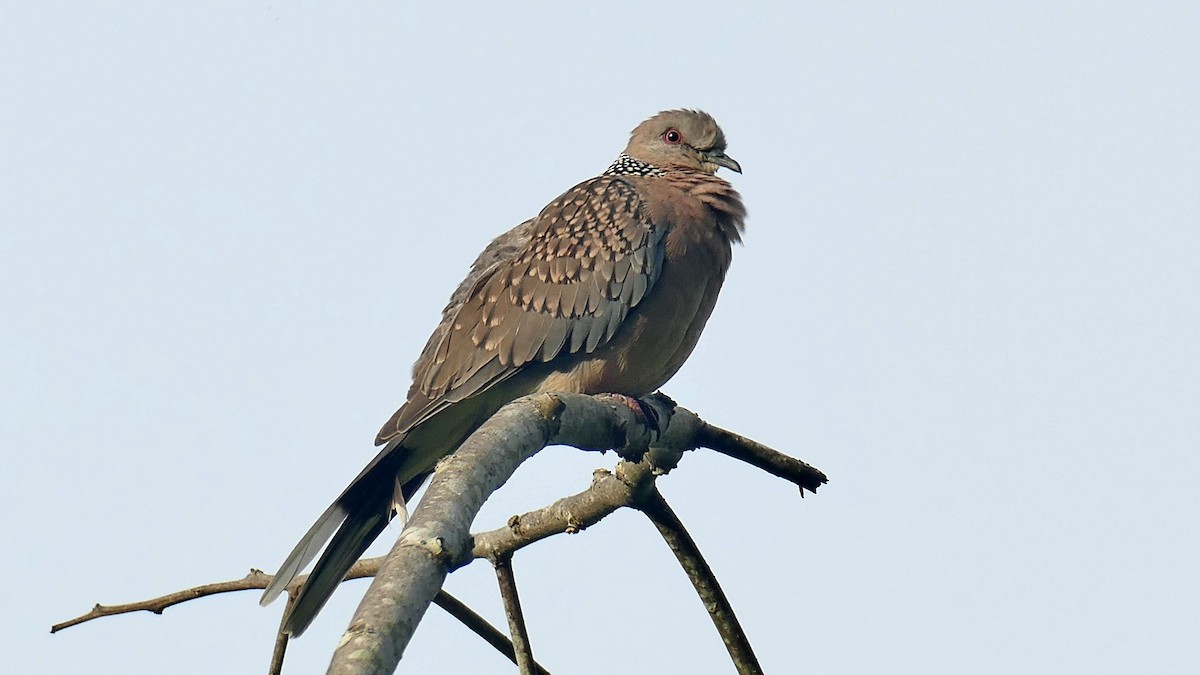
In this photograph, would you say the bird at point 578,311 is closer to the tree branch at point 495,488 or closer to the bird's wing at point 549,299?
the bird's wing at point 549,299

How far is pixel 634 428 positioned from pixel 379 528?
1.05 m

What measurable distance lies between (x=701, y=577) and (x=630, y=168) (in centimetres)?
288

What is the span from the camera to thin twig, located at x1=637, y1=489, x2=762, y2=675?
15.2 feet

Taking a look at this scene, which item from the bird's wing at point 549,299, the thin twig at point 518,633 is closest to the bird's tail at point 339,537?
the bird's wing at point 549,299

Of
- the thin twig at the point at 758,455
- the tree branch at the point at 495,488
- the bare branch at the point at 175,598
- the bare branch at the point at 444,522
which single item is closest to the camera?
the bare branch at the point at 444,522

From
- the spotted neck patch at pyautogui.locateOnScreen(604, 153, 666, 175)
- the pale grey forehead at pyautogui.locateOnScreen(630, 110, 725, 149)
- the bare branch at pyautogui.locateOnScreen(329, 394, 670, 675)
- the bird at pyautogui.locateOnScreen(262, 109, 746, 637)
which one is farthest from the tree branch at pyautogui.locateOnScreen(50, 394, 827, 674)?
the pale grey forehead at pyautogui.locateOnScreen(630, 110, 725, 149)

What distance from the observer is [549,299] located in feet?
20.6

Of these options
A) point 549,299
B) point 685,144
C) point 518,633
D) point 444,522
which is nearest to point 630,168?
point 685,144

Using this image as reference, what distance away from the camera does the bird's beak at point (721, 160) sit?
7090mm

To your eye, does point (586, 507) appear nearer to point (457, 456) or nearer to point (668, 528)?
point (668, 528)

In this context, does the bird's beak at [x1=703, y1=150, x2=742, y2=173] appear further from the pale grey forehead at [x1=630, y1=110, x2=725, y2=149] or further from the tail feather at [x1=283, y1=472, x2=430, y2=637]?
the tail feather at [x1=283, y1=472, x2=430, y2=637]

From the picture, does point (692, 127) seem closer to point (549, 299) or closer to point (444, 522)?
point (549, 299)

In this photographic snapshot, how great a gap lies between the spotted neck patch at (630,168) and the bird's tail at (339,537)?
213cm

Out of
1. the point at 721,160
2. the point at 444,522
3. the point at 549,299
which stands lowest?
the point at 444,522
